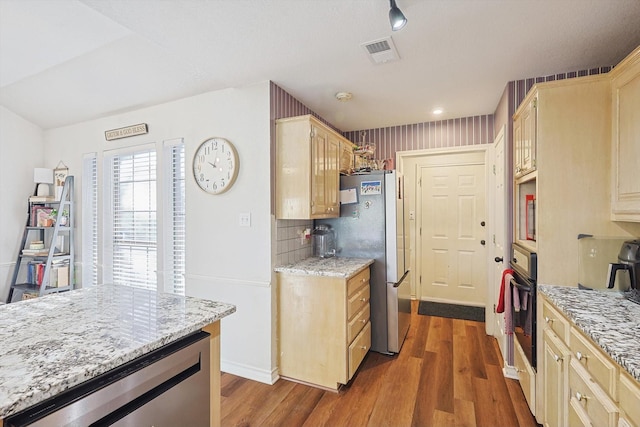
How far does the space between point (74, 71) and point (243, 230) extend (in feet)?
6.99

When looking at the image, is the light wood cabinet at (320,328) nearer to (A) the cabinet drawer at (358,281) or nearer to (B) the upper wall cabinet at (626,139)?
(A) the cabinet drawer at (358,281)

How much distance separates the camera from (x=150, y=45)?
90.4 inches

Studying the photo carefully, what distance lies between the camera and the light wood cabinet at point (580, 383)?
40.5 inches

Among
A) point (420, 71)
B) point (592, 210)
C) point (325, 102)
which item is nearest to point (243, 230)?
point (325, 102)

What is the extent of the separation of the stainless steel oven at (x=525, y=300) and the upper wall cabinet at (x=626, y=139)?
0.49 metres

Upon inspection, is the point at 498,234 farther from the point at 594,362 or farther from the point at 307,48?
the point at 307,48

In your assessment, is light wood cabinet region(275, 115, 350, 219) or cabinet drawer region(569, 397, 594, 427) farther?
light wood cabinet region(275, 115, 350, 219)

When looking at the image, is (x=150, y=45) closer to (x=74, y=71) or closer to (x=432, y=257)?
(x=74, y=71)

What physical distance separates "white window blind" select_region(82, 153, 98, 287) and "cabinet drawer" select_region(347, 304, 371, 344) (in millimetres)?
3214

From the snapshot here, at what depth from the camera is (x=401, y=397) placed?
7.24ft

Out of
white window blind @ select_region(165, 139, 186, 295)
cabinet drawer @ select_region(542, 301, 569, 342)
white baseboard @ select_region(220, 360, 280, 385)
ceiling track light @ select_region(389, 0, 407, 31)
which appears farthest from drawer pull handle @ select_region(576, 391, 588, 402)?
white window blind @ select_region(165, 139, 186, 295)

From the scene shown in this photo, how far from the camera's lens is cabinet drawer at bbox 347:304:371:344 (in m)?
2.35

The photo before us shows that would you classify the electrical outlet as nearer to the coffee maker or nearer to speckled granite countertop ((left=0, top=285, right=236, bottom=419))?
speckled granite countertop ((left=0, top=285, right=236, bottom=419))

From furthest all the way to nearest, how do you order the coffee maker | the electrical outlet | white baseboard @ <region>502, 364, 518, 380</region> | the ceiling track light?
the electrical outlet < white baseboard @ <region>502, 364, 518, 380</region> < the coffee maker < the ceiling track light
